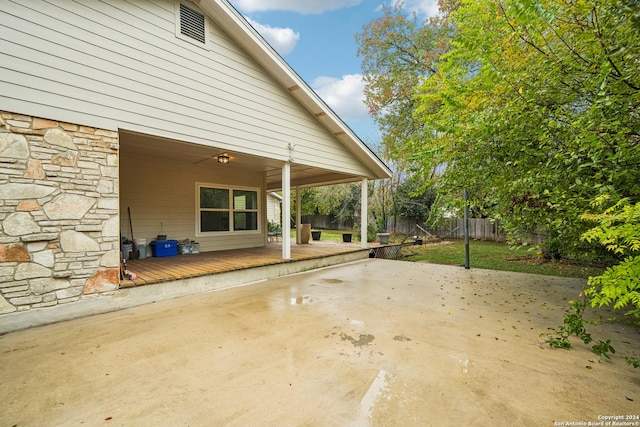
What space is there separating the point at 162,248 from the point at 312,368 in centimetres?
598

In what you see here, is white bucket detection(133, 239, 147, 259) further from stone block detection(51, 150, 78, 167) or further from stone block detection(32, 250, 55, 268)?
stone block detection(51, 150, 78, 167)

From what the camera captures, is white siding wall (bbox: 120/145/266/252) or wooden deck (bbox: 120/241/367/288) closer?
wooden deck (bbox: 120/241/367/288)

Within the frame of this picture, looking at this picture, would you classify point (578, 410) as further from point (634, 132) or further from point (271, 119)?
point (271, 119)

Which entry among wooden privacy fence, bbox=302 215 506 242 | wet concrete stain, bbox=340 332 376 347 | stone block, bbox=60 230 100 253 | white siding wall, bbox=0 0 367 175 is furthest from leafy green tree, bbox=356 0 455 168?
stone block, bbox=60 230 100 253

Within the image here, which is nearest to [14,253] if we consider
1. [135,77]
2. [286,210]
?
[135,77]

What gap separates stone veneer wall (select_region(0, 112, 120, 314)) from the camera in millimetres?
3342

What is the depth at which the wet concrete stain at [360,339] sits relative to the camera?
121 inches

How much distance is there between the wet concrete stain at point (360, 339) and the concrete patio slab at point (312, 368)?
27 millimetres

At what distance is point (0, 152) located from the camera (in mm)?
3289

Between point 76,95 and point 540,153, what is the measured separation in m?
6.08

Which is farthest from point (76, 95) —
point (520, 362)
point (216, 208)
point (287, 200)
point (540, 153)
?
point (520, 362)

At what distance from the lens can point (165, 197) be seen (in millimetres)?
7371

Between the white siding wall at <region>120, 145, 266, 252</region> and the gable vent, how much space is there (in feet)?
11.4

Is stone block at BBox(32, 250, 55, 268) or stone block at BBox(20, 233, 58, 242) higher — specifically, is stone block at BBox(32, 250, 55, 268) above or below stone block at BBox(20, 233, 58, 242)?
below
